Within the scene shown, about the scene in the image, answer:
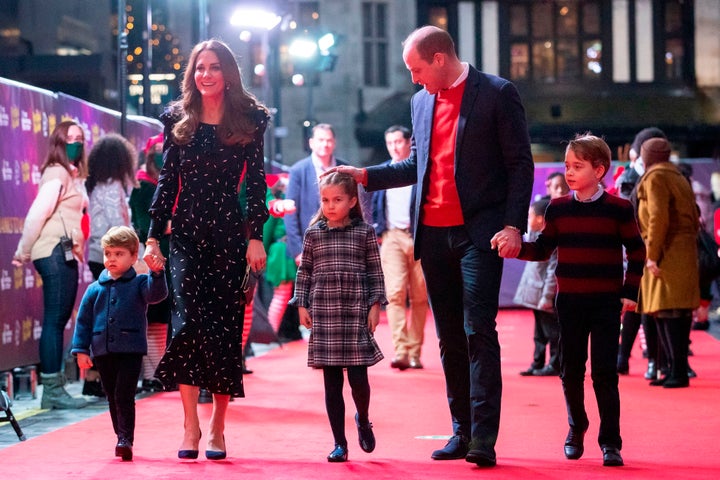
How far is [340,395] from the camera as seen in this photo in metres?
6.30

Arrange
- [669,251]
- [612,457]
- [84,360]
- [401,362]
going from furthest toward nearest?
1. [401,362]
2. [669,251]
3. [84,360]
4. [612,457]

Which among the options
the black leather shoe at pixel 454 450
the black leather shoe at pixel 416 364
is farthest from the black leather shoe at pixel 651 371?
the black leather shoe at pixel 454 450

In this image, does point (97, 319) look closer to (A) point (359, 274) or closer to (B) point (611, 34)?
(A) point (359, 274)

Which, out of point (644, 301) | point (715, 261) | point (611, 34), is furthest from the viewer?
point (611, 34)

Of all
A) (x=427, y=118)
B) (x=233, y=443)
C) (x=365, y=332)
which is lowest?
(x=233, y=443)

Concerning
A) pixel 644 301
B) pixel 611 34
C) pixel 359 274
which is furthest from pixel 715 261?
pixel 611 34

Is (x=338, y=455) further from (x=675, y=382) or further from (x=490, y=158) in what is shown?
(x=675, y=382)

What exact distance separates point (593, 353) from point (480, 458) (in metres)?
0.80

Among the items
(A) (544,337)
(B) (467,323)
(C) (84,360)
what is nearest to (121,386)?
(C) (84,360)

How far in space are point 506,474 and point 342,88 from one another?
2994 centimetres

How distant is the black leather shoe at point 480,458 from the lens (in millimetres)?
5730

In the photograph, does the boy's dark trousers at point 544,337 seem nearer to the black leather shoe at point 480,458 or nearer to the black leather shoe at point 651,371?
the black leather shoe at point 651,371

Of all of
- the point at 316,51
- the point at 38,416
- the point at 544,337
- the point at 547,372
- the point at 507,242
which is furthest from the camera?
the point at 316,51

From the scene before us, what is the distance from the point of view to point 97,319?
21.4ft
